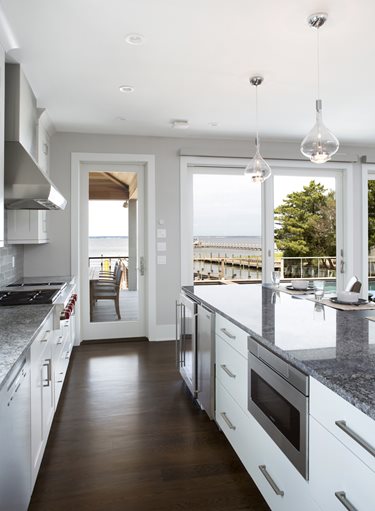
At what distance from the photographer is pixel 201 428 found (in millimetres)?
2729

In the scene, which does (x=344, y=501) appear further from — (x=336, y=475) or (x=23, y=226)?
(x=23, y=226)

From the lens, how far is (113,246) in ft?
17.3

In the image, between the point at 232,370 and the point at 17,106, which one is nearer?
the point at 232,370

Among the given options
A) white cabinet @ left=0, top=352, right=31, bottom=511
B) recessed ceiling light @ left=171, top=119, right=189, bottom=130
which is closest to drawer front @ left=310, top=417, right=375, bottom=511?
white cabinet @ left=0, top=352, right=31, bottom=511

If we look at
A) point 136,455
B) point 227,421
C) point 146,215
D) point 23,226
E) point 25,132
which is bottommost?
point 136,455

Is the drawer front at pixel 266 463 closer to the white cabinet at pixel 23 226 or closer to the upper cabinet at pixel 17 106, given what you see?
the upper cabinet at pixel 17 106

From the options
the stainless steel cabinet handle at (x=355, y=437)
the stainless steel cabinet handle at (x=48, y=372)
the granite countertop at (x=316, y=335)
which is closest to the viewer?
the stainless steel cabinet handle at (x=355, y=437)

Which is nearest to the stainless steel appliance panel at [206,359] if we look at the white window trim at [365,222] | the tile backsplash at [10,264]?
the tile backsplash at [10,264]

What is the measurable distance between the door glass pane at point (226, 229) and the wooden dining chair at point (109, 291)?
1.03m

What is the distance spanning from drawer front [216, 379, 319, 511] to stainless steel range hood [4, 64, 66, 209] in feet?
6.19

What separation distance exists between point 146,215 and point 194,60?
96.6 inches

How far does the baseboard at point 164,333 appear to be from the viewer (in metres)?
5.05

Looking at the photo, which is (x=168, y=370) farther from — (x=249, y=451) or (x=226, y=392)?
(x=249, y=451)

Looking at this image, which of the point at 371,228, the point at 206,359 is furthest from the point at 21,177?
the point at 371,228
